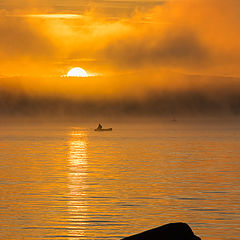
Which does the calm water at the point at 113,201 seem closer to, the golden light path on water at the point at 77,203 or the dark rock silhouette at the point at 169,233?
the golden light path on water at the point at 77,203

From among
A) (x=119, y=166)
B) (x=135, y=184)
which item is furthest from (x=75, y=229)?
(x=119, y=166)

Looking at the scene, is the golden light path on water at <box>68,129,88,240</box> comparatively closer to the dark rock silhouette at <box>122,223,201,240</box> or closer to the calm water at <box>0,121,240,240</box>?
the calm water at <box>0,121,240,240</box>

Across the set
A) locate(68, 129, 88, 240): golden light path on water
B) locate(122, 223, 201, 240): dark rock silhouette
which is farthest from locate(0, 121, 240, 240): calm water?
locate(122, 223, 201, 240): dark rock silhouette

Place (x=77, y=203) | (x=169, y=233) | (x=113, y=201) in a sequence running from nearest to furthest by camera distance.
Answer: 1. (x=169, y=233)
2. (x=77, y=203)
3. (x=113, y=201)

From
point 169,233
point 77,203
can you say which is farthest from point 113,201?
point 169,233

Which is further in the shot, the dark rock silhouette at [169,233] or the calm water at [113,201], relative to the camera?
the calm water at [113,201]

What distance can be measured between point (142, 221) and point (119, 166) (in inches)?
1764

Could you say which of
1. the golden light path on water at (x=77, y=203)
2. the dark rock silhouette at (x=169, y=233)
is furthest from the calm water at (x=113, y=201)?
the dark rock silhouette at (x=169, y=233)

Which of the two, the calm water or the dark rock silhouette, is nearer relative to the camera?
the dark rock silhouette

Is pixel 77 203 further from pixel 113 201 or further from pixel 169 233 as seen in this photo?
pixel 169 233

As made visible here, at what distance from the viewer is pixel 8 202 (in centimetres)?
4719

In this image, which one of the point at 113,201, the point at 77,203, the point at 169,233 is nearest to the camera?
the point at 169,233

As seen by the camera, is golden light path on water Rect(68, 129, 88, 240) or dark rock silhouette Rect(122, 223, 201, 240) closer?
dark rock silhouette Rect(122, 223, 201, 240)

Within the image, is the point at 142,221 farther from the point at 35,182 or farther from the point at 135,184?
the point at 35,182
